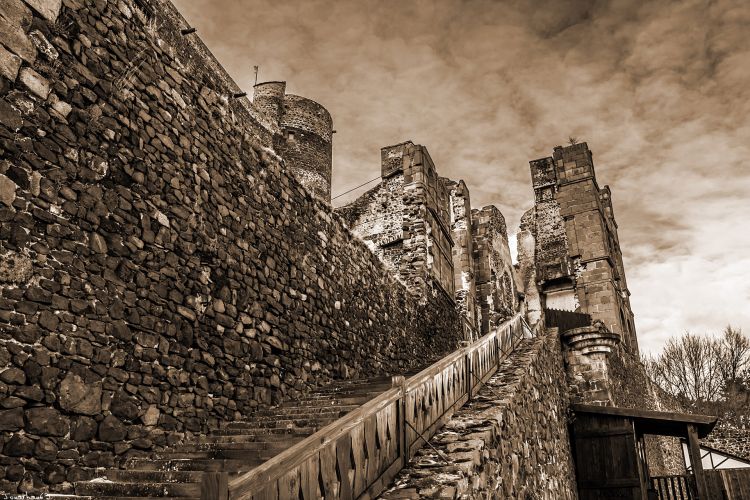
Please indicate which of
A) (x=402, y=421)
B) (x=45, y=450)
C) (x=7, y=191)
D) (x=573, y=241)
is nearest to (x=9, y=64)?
(x=7, y=191)

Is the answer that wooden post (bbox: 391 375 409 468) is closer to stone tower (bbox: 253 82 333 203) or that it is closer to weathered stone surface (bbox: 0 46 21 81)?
weathered stone surface (bbox: 0 46 21 81)

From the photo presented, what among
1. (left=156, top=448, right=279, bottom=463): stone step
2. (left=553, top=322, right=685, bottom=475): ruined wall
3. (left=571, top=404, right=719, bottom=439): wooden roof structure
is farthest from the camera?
(left=553, top=322, right=685, bottom=475): ruined wall

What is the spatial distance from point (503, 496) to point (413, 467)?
5.25 feet

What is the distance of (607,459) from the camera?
458 inches

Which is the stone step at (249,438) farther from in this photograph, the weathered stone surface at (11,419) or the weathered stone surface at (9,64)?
the weathered stone surface at (9,64)

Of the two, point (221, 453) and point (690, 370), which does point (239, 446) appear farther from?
point (690, 370)

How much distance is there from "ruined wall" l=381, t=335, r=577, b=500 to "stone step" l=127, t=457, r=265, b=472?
139cm

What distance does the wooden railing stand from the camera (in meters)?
2.93

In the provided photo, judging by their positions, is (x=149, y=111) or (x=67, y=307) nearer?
(x=67, y=307)

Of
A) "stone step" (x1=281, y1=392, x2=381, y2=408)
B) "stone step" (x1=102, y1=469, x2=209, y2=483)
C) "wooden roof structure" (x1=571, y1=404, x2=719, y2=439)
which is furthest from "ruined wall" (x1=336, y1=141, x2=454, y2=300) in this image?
"stone step" (x1=102, y1=469, x2=209, y2=483)

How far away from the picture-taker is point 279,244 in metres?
8.32

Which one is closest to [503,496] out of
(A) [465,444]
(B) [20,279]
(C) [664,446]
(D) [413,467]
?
(A) [465,444]

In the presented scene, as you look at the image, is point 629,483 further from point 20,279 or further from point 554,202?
point 554,202

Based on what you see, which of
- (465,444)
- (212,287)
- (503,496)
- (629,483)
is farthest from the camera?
(629,483)
